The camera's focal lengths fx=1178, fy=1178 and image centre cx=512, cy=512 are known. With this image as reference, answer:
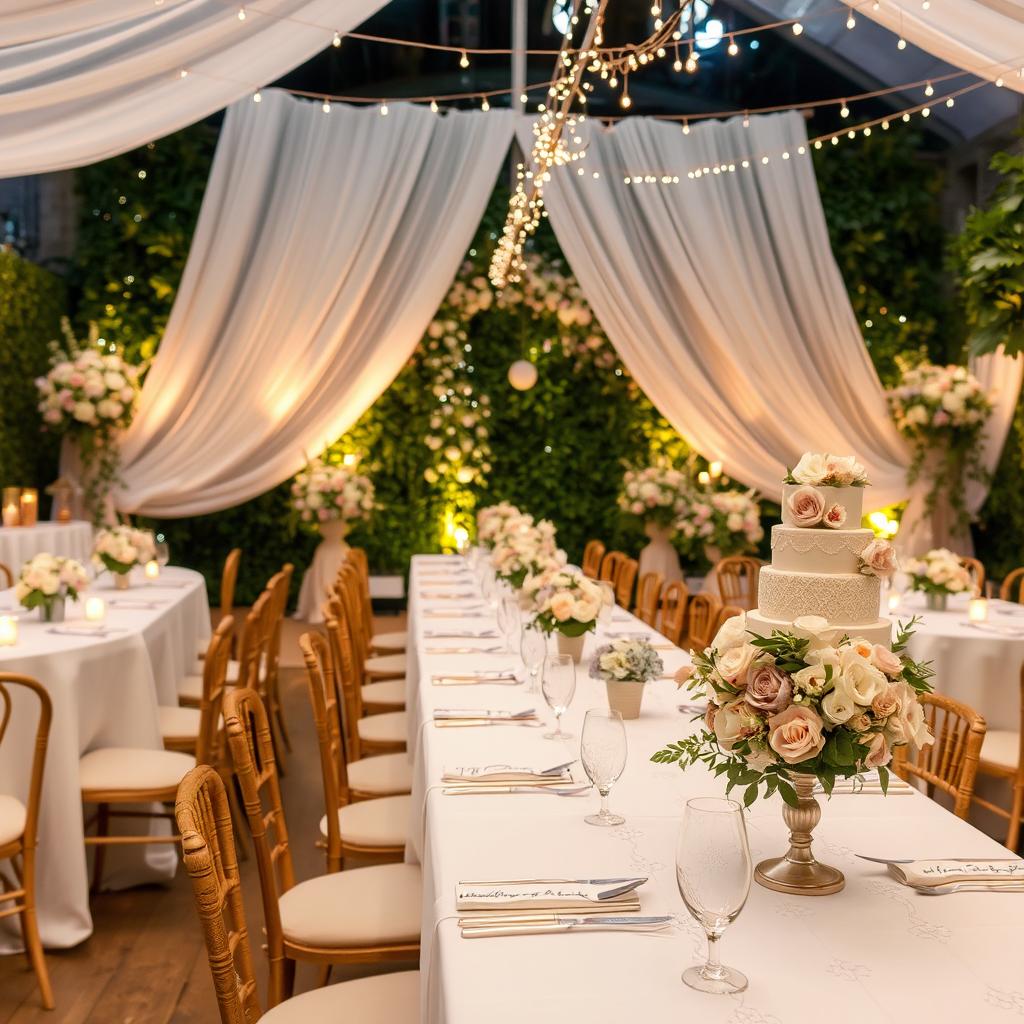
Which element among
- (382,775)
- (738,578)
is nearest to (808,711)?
(382,775)

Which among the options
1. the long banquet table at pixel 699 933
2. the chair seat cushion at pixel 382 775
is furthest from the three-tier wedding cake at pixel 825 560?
the chair seat cushion at pixel 382 775

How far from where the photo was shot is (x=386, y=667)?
5.42m

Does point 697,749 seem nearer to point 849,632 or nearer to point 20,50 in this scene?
point 849,632

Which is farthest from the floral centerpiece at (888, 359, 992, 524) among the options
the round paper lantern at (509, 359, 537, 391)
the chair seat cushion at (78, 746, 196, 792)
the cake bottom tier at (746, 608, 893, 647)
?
the cake bottom tier at (746, 608, 893, 647)

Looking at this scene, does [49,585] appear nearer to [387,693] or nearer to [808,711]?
[387,693]

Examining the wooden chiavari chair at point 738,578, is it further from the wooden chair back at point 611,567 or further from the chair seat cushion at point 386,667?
the chair seat cushion at point 386,667

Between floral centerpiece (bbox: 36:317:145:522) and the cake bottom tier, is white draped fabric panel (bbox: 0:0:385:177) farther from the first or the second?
floral centerpiece (bbox: 36:317:145:522)

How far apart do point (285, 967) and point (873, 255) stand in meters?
8.46

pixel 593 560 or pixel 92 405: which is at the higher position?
pixel 92 405

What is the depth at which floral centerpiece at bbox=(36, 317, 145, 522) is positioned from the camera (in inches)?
309

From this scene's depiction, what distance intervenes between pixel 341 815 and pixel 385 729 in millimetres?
963

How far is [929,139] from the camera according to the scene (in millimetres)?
9711

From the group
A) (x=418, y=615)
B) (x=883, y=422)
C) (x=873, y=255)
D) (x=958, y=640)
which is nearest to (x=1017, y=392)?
(x=883, y=422)

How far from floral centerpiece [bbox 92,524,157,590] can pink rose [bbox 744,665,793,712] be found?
4.10 m
